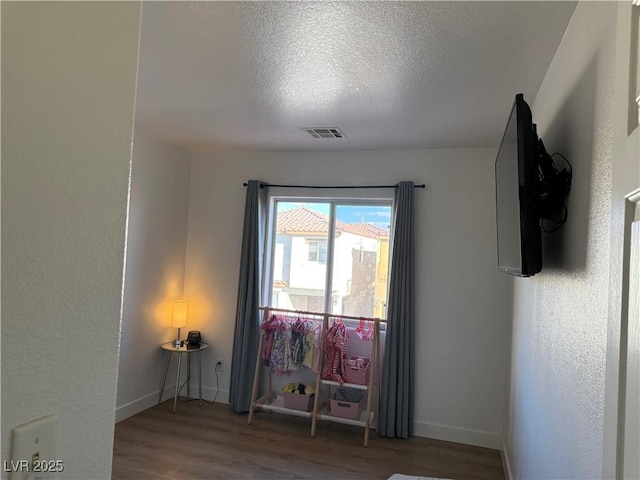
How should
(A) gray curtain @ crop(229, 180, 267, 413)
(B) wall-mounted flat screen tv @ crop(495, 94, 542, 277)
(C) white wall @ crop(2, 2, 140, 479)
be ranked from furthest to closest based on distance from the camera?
(A) gray curtain @ crop(229, 180, 267, 413)
(B) wall-mounted flat screen tv @ crop(495, 94, 542, 277)
(C) white wall @ crop(2, 2, 140, 479)

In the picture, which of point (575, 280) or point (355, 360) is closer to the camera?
point (575, 280)

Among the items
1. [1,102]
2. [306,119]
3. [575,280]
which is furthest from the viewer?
[306,119]

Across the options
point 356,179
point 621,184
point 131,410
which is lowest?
point 131,410

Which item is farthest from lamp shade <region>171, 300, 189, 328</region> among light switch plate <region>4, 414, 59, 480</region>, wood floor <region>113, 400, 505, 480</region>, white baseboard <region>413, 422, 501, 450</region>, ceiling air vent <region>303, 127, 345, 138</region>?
light switch plate <region>4, 414, 59, 480</region>

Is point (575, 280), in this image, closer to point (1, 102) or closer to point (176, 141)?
point (1, 102)

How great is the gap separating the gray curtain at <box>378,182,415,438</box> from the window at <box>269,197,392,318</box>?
9.1 inches

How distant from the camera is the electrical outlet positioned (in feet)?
2.09

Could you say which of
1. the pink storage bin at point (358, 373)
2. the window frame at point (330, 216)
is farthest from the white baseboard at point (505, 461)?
the window frame at point (330, 216)

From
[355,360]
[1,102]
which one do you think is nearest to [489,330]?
[355,360]

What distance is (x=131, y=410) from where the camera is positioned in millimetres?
3807

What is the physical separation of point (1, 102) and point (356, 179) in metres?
3.49

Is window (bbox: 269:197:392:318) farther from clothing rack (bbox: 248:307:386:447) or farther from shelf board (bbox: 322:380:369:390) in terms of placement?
shelf board (bbox: 322:380:369:390)

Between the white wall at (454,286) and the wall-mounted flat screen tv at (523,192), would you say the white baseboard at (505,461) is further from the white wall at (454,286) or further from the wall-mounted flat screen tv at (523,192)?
the wall-mounted flat screen tv at (523,192)

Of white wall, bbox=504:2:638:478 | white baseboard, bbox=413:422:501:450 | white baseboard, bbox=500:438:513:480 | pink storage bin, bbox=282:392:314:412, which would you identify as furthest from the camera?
pink storage bin, bbox=282:392:314:412
